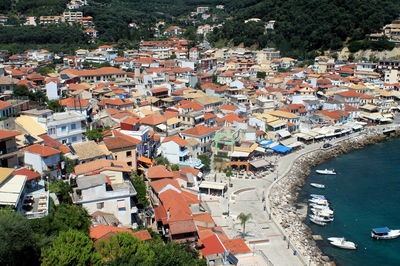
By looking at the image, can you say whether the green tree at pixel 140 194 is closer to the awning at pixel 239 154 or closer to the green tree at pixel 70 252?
the green tree at pixel 70 252

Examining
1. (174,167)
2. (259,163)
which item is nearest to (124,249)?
(174,167)

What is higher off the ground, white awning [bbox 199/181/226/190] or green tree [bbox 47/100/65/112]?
green tree [bbox 47/100/65/112]

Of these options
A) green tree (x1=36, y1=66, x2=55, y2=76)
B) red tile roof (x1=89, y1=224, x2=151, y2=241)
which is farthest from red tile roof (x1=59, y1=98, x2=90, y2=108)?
green tree (x1=36, y1=66, x2=55, y2=76)

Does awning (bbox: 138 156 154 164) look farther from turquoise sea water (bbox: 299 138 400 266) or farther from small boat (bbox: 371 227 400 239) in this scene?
small boat (bbox: 371 227 400 239)

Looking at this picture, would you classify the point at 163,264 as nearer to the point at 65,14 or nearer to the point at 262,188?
the point at 262,188

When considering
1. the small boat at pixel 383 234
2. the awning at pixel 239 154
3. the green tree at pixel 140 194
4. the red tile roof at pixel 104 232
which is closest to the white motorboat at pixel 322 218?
the small boat at pixel 383 234

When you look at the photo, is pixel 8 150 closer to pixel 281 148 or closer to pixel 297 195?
pixel 297 195
